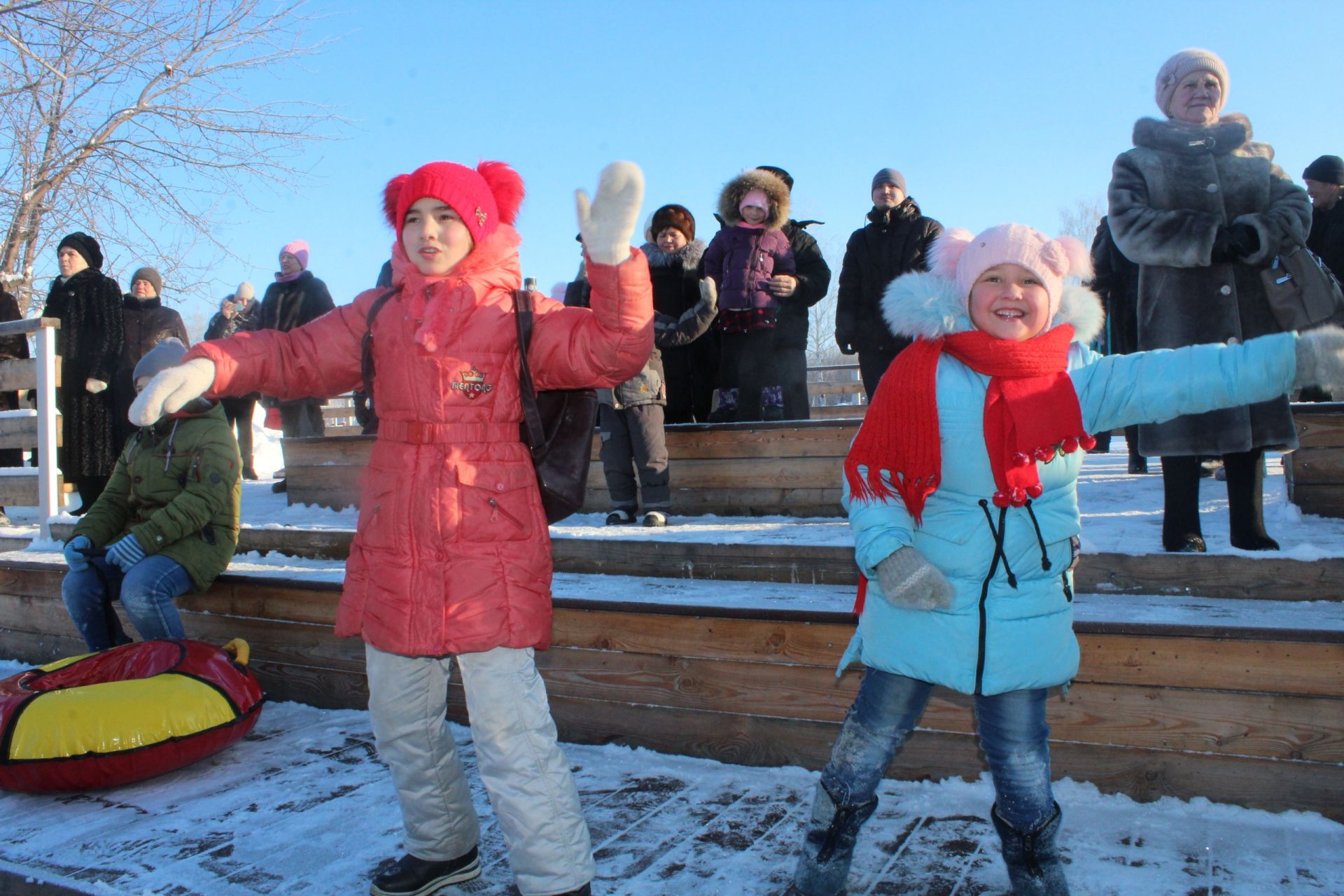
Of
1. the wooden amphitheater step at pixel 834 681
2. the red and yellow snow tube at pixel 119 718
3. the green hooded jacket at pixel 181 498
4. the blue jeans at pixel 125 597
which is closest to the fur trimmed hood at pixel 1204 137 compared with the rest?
the wooden amphitheater step at pixel 834 681

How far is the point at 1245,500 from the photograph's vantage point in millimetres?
3773

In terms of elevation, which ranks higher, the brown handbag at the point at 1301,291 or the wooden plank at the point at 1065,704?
the brown handbag at the point at 1301,291

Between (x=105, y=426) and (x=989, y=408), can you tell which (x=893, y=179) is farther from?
(x=105, y=426)

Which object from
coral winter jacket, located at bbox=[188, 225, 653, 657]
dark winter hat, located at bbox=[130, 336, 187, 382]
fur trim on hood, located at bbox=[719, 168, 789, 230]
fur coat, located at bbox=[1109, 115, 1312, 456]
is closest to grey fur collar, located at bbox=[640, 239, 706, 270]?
fur trim on hood, located at bbox=[719, 168, 789, 230]

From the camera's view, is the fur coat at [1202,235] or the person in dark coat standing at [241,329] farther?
the person in dark coat standing at [241,329]

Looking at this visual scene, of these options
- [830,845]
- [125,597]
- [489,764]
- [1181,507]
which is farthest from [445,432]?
[1181,507]

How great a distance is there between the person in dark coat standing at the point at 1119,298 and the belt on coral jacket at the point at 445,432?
4.59 meters

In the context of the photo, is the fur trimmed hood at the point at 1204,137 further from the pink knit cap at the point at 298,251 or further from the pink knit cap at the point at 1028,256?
the pink knit cap at the point at 298,251

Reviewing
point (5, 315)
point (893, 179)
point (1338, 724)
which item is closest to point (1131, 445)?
point (893, 179)

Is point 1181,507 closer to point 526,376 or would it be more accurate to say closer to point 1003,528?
point 1003,528

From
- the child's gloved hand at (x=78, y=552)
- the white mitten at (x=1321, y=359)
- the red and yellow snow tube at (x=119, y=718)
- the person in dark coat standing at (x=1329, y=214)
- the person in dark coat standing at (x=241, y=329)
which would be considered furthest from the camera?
the person in dark coat standing at (x=241, y=329)

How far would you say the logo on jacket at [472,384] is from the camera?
2535mm

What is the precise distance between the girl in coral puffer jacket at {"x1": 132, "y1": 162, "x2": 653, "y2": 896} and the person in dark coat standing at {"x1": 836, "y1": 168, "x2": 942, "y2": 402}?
3890 mm

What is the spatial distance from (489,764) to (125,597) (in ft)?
7.88
